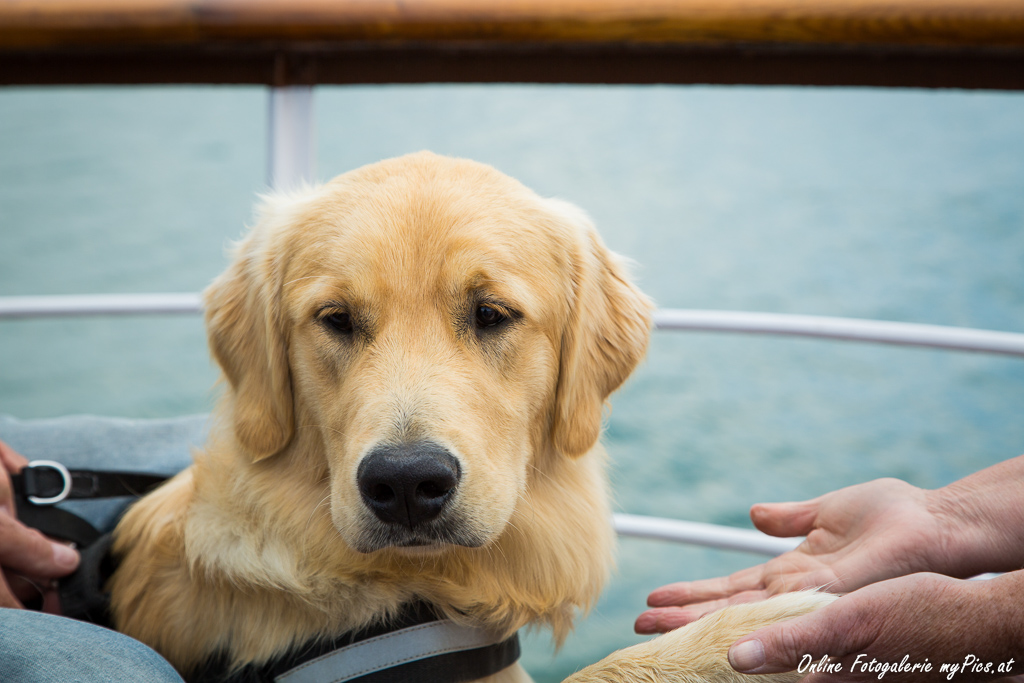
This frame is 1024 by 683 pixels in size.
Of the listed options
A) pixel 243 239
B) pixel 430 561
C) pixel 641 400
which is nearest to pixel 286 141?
pixel 243 239

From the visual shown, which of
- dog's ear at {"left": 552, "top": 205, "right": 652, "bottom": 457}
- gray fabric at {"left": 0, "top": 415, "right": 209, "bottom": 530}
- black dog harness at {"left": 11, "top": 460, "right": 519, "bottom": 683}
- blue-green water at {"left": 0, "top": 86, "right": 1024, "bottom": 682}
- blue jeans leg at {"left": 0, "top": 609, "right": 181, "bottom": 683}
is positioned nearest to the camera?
blue jeans leg at {"left": 0, "top": 609, "right": 181, "bottom": 683}

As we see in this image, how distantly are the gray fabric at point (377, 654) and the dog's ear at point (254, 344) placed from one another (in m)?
0.47

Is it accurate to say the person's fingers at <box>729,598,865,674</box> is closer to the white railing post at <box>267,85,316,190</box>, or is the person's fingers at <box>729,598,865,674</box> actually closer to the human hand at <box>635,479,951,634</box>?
the human hand at <box>635,479,951,634</box>

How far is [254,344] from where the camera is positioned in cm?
185

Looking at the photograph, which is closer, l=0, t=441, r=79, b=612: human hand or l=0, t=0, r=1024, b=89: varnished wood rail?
l=0, t=441, r=79, b=612: human hand

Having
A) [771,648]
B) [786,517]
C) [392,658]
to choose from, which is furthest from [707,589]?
[392,658]

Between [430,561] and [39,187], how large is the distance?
14908 millimetres

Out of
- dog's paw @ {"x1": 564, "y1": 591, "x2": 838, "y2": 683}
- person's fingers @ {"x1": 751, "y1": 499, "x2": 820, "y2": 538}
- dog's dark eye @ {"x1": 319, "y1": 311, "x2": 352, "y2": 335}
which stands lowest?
dog's paw @ {"x1": 564, "y1": 591, "x2": 838, "y2": 683}

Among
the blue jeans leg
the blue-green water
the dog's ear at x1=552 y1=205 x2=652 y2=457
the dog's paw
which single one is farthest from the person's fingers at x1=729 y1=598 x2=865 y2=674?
the blue-green water

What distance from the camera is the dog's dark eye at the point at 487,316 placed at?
170 cm

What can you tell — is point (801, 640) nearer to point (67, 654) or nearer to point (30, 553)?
point (67, 654)

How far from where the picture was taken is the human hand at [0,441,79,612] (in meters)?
1.52

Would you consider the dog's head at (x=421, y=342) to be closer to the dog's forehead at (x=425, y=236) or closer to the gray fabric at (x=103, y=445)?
the dog's forehead at (x=425, y=236)

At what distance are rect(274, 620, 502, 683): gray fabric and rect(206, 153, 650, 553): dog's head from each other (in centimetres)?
19
